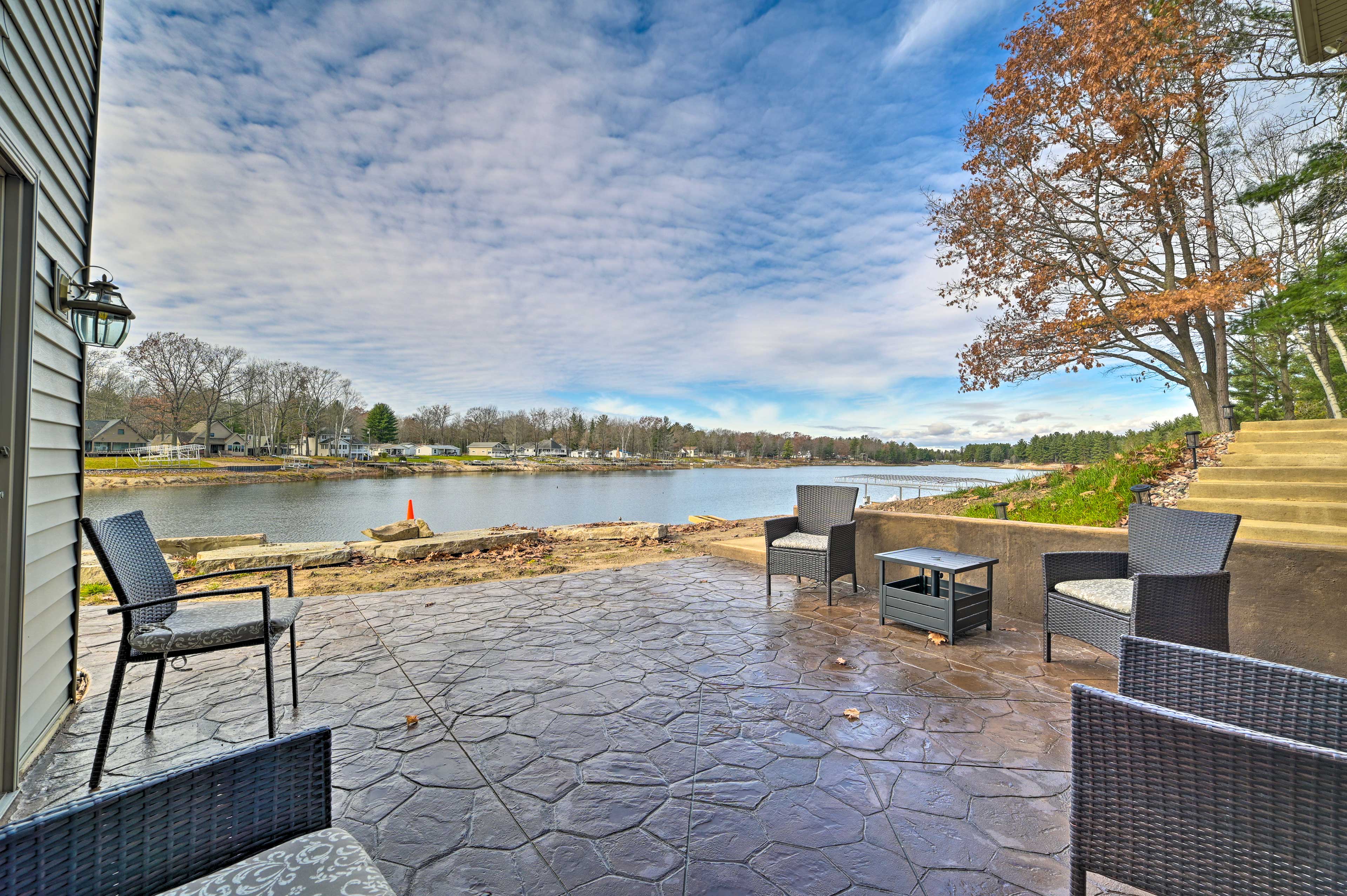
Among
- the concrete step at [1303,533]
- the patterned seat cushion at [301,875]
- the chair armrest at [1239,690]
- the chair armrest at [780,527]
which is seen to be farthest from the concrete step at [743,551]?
the patterned seat cushion at [301,875]

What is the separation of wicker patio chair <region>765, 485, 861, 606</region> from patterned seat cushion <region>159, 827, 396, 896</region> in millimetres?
3724

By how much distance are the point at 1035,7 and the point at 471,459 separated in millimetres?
57464

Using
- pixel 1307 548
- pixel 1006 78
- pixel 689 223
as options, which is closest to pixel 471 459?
pixel 689 223

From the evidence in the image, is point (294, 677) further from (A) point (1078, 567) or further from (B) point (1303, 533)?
(B) point (1303, 533)

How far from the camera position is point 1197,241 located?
8.39m

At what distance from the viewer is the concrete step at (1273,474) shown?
16.0ft

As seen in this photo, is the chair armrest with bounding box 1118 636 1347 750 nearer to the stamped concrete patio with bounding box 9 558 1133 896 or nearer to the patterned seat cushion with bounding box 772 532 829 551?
the stamped concrete patio with bounding box 9 558 1133 896

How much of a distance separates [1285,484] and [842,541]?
4.52 meters

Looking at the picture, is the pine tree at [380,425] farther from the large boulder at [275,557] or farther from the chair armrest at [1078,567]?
the chair armrest at [1078,567]

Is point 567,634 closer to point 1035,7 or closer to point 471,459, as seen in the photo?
point 1035,7

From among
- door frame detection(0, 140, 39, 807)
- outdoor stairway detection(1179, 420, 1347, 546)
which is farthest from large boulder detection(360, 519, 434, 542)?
outdoor stairway detection(1179, 420, 1347, 546)

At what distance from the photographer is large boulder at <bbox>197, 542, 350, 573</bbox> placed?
5.82 m

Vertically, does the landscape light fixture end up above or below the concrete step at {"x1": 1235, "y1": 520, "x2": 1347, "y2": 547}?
above

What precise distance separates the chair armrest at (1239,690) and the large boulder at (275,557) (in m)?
7.09
